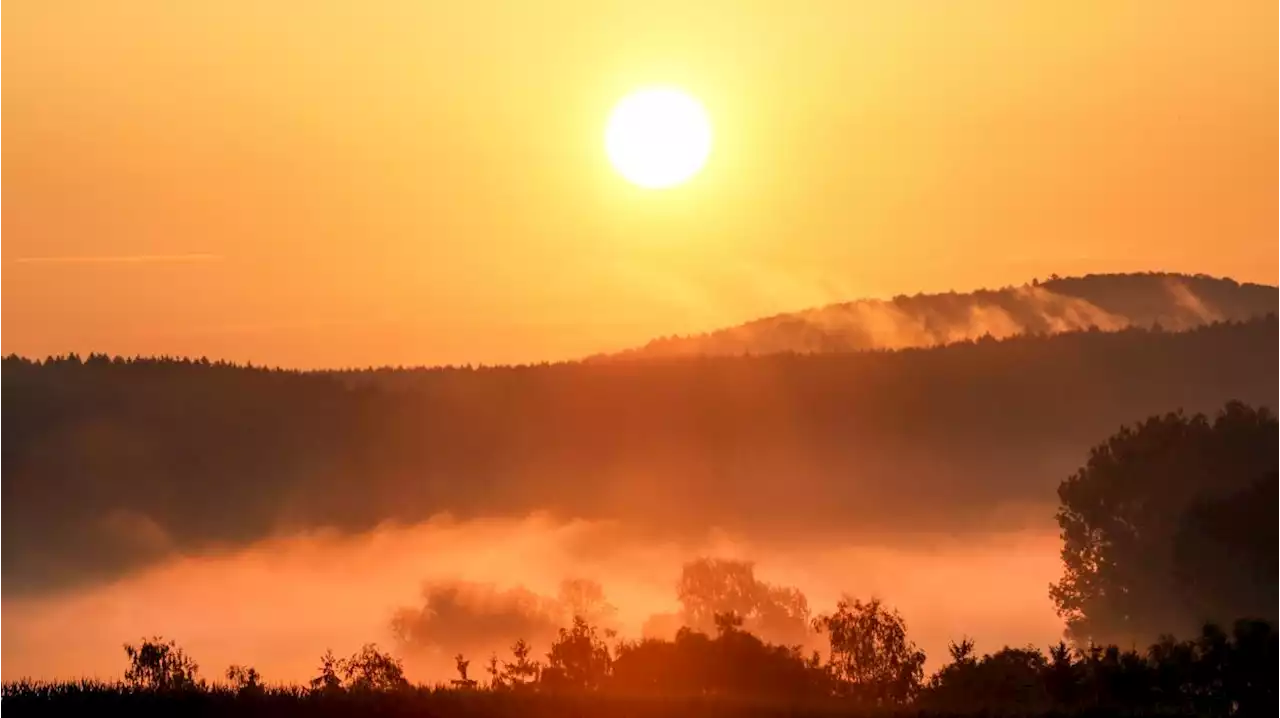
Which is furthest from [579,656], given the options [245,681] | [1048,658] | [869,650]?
[245,681]

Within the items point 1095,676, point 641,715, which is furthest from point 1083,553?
point 641,715

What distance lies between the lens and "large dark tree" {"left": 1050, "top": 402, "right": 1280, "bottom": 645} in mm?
126062

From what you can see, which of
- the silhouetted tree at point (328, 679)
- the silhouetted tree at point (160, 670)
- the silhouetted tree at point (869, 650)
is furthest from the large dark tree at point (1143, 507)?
the silhouetted tree at point (160, 670)

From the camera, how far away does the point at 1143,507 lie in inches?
5187

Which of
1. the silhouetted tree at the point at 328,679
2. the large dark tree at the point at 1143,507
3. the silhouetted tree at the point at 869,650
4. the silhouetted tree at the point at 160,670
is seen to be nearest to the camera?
the silhouetted tree at the point at 328,679

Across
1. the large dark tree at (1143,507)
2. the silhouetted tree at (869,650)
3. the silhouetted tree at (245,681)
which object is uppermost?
the large dark tree at (1143,507)

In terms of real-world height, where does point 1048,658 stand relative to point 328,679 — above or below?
above

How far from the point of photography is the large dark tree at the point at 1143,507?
126 m

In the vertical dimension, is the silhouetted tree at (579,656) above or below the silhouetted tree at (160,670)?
above

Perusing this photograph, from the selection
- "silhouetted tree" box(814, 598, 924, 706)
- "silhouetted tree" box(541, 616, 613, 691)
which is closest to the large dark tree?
"silhouetted tree" box(814, 598, 924, 706)

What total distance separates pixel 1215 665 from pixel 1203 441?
189 ft

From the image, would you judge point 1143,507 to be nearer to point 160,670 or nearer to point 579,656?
point 579,656

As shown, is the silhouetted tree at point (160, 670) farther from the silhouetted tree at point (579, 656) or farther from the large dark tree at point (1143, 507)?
the large dark tree at point (1143, 507)

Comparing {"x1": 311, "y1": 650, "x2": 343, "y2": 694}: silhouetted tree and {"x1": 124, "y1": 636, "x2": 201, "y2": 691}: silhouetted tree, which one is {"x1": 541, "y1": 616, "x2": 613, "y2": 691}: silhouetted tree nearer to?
{"x1": 311, "y1": 650, "x2": 343, "y2": 694}: silhouetted tree
